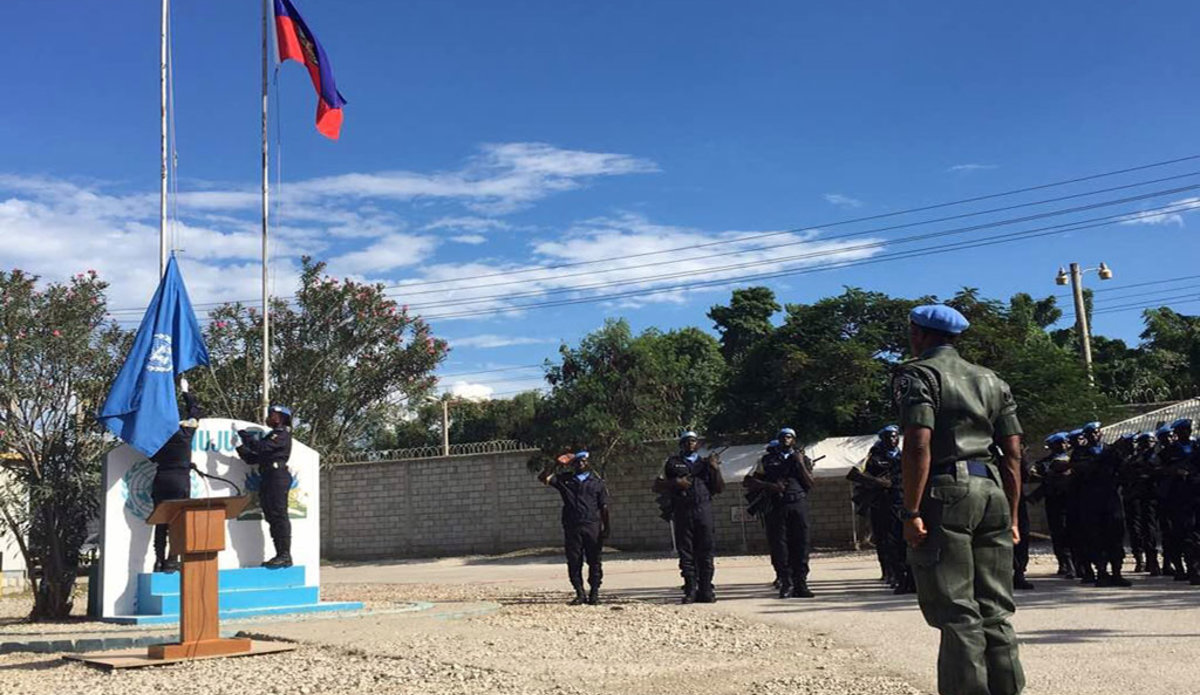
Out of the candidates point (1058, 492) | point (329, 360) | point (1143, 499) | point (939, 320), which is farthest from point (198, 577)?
point (329, 360)

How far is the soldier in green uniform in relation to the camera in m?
4.74

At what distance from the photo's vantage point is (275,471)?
12.1 metres

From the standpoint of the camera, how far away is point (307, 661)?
8.02 m

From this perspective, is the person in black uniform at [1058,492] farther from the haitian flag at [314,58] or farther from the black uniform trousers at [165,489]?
the haitian flag at [314,58]

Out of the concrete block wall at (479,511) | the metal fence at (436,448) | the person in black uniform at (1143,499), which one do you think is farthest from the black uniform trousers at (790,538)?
the metal fence at (436,448)

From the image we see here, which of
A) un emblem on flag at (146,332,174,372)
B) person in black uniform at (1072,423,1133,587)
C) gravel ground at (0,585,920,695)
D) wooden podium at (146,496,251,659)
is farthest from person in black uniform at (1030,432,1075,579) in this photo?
un emblem on flag at (146,332,174,372)

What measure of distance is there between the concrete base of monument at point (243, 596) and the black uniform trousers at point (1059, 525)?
8.15 metres

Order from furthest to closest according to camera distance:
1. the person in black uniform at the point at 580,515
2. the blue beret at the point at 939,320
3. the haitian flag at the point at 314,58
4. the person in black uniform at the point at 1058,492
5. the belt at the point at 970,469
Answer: the haitian flag at the point at 314,58
the person in black uniform at the point at 1058,492
the person in black uniform at the point at 580,515
the blue beret at the point at 939,320
the belt at the point at 970,469

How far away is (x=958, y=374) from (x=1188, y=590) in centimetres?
746

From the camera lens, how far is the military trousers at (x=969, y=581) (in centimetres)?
470

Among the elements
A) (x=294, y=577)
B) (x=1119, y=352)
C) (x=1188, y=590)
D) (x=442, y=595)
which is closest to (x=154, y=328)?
(x=294, y=577)

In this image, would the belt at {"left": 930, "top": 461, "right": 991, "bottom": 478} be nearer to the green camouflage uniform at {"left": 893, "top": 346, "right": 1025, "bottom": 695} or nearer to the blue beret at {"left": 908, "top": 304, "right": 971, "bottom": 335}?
the green camouflage uniform at {"left": 893, "top": 346, "right": 1025, "bottom": 695}

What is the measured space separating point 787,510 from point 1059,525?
345cm

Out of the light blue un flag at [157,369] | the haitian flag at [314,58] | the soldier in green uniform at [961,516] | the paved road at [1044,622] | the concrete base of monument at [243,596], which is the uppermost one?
the haitian flag at [314,58]
